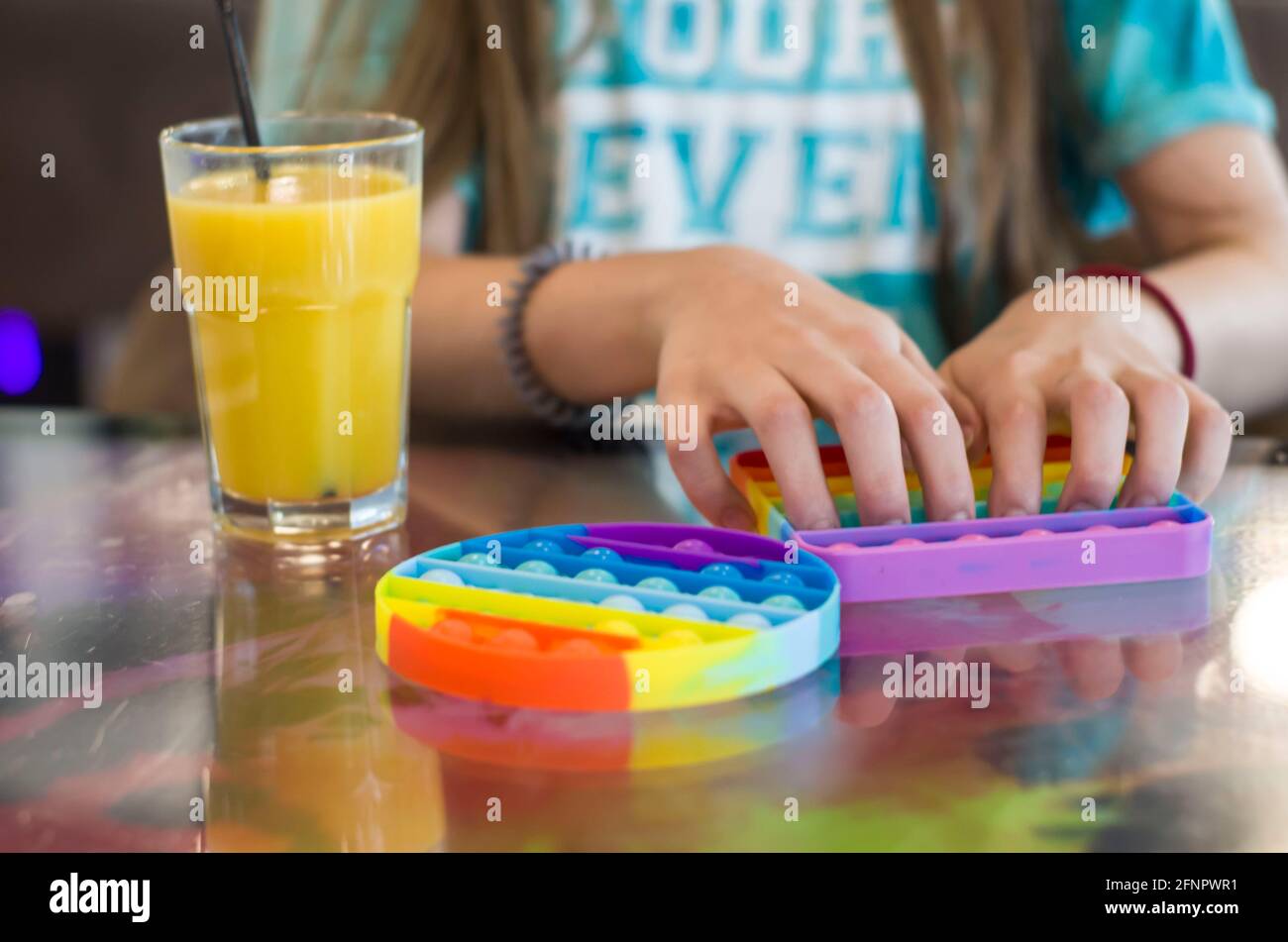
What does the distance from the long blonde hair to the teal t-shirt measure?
2 cm

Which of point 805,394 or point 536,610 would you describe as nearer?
point 536,610

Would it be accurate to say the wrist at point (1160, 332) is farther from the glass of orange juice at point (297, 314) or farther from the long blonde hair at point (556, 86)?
the glass of orange juice at point (297, 314)

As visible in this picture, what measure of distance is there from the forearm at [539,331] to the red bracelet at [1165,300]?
25 cm

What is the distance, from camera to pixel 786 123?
1.14m

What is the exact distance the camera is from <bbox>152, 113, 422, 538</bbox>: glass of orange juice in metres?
0.63

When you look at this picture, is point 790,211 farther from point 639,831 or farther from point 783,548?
point 639,831

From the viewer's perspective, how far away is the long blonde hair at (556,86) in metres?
1.07

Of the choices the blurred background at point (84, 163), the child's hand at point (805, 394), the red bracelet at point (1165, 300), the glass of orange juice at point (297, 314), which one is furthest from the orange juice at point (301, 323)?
the blurred background at point (84, 163)

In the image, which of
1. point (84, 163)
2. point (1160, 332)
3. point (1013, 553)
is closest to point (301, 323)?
point (1013, 553)

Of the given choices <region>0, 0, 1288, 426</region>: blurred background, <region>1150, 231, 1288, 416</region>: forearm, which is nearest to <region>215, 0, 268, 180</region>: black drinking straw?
<region>1150, 231, 1288, 416</region>: forearm

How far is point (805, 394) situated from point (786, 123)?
58 centimetres

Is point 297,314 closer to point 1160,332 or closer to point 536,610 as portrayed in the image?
point 536,610

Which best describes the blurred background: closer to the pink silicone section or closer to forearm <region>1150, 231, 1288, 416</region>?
forearm <region>1150, 231, 1288, 416</region>

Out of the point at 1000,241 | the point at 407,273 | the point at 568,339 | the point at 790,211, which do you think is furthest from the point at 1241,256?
the point at 407,273
